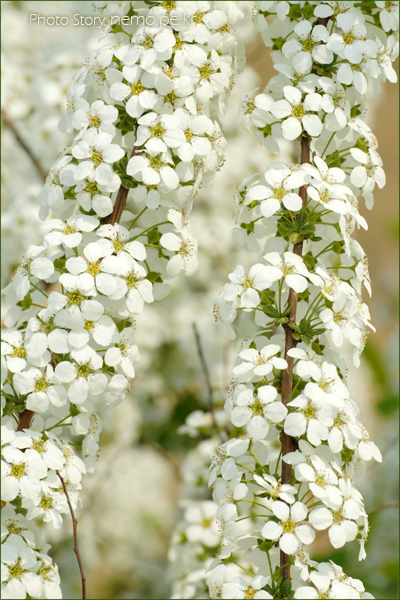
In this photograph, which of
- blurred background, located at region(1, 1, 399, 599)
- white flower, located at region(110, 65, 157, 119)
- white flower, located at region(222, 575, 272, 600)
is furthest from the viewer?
blurred background, located at region(1, 1, 399, 599)

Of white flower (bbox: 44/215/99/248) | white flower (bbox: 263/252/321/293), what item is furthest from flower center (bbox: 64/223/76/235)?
white flower (bbox: 263/252/321/293)

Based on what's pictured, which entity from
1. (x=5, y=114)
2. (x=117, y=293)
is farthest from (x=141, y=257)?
(x=5, y=114)

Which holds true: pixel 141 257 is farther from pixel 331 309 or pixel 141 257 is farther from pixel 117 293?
pixel 331 309

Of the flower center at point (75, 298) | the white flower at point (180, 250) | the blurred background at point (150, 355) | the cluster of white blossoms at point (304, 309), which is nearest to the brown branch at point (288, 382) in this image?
the cluster of white blossoms at point (304, 309)

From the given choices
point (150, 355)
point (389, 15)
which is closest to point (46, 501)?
point (389, 15)

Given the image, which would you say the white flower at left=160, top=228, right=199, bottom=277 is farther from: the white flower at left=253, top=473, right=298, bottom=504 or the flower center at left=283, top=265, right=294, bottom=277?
the white flower at left=253, top=473, right=298, bottom=504

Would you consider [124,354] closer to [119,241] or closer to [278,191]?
[119,241]
